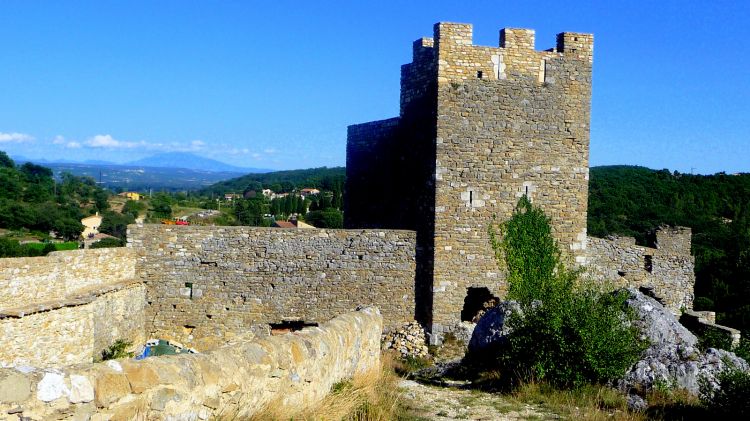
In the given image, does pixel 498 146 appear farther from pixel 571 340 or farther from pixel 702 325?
pixel 702 325

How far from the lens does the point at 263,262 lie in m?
15.0

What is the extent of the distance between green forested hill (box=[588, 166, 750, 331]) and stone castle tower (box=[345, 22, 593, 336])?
14.7m

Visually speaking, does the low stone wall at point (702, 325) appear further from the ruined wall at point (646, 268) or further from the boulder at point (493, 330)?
the boulder at point (493, 330)

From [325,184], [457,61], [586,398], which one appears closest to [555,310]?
[586,398]

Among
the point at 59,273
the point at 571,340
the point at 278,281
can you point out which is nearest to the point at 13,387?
the point at 571,340

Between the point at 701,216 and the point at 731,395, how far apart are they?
142ft

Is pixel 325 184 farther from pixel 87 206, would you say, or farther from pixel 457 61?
pixel 457 61

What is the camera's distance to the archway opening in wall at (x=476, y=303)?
14906mm

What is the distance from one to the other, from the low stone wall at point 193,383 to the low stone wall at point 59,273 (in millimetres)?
6210

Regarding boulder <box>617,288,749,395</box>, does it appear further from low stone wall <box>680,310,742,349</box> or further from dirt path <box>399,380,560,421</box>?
low stone wall <box>680,310,742,349</box>

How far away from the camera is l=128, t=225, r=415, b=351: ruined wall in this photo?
14961 mm

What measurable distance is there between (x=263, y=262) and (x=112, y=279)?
2.99 m

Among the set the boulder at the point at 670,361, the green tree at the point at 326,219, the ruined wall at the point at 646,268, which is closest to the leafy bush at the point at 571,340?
the boulder at the point at 670,361

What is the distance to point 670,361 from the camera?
368 inches
